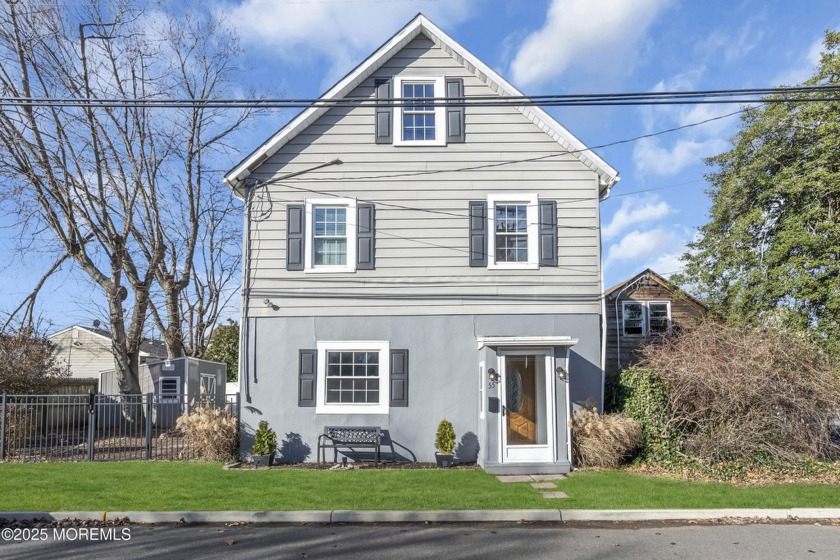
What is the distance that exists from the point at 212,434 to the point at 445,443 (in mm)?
4765

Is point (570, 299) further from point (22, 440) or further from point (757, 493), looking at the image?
point (22, 440)

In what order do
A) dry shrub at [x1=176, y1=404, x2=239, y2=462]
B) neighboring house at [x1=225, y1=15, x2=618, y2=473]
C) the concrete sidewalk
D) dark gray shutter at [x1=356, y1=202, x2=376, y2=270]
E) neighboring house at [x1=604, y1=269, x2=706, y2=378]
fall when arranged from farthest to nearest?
neighboring house at [x1=604, y1=269, x2=706, y2=378] < dark gray shutter at [x1=356, y1=202, x2=376, y2=270] < neighboring house at [x1=225, y1=15, x2=618, y2=473] < dry shrub at [x1=176, y1=404, x2=239, y2=462] < the concrete sidewalk

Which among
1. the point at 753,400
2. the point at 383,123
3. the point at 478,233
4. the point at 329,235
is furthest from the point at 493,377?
the point at 383,123

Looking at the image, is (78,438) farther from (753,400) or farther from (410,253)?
(753,400)

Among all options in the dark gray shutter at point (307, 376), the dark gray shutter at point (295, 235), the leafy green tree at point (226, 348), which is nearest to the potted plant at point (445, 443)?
the dark gray shutter at point (307, 376)

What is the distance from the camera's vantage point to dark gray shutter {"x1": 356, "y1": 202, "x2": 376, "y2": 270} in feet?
46.5

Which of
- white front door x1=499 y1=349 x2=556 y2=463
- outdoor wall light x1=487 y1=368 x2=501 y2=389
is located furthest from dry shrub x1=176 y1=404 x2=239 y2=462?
white front door x1=499 y1=349 x2=556 y2=463

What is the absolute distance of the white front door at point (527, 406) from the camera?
12.7 meters

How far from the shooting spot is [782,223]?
60.4 feet

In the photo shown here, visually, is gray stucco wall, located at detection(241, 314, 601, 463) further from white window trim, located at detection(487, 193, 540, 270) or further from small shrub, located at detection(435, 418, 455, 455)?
white window trim, located at detection(487, 193, 540, 270)

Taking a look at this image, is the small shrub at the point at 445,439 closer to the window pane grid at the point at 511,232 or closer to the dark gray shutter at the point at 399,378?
the dark gray shutter at the point at 399,378

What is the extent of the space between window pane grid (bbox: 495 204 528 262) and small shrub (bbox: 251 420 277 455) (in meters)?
5.96

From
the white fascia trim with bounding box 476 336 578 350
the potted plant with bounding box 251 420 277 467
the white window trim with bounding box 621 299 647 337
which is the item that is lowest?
the potted plant with bounding box 251 420 277 467

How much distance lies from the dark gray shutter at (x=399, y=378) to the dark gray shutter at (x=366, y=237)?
1960mm
